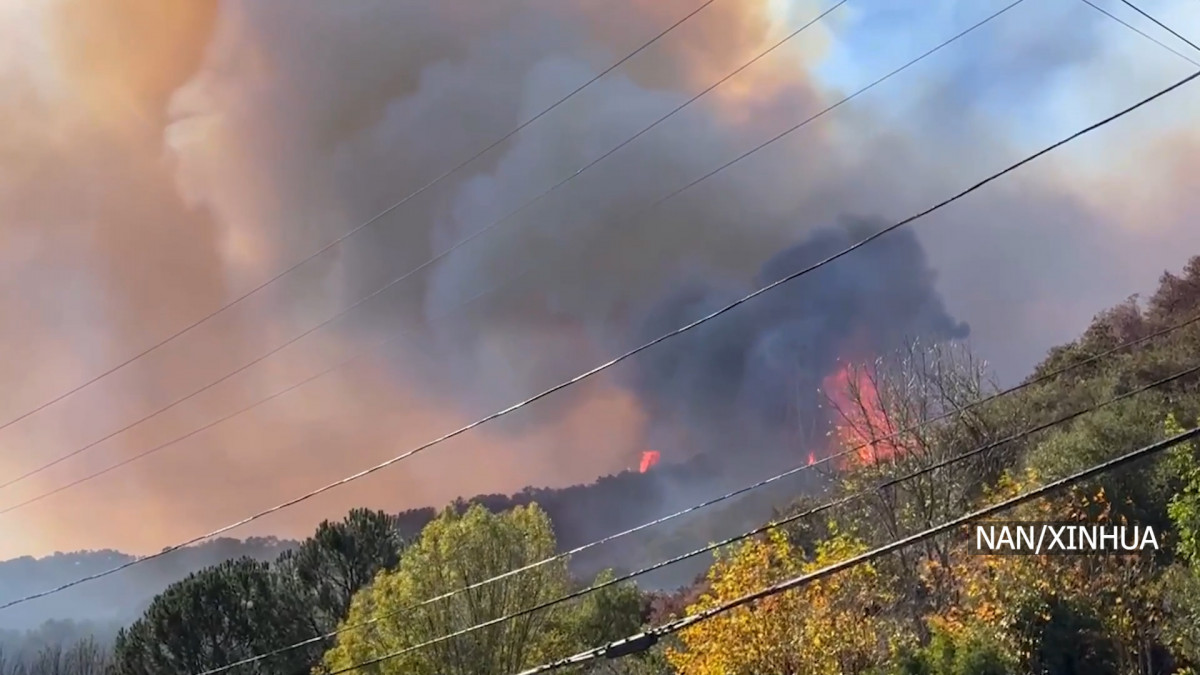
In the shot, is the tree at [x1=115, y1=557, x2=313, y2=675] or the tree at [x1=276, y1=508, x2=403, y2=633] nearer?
the tree at [x1=115, y1=557, x2=313, y2=675]

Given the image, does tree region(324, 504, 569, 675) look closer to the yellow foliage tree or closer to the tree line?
the tree line

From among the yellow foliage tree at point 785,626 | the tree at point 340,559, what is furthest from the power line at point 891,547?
the tree at point 340,559

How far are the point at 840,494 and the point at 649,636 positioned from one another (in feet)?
93.2

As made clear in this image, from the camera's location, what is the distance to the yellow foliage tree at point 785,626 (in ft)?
67.7

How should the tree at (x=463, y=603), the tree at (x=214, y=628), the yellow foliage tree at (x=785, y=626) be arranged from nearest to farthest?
1. the yellow foliage tree at (x=785, y=626)
2. the tree at (x=463, y=603)
3. the tree at (x=214, y=628)

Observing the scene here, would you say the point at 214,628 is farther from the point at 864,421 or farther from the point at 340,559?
the point at 864,421

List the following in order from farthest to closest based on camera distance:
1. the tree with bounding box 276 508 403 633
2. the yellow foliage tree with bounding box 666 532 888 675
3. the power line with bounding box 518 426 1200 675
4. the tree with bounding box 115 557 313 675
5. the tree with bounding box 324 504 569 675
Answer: the tree with bounding box 276 508 403 633 → the tree with bounding box 115 557 313 675 → the tree with bounding box 324 504 569 675 → the yellow foliage tree with bounding box 666 532 888 675 → the power line with bounding box 518 426 1200 675

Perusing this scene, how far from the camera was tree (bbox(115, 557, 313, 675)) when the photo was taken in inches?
1788

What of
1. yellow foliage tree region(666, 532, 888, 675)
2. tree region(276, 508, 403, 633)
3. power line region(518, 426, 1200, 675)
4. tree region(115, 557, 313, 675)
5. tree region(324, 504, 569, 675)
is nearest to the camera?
power line region(518, 426, 1200, 675)

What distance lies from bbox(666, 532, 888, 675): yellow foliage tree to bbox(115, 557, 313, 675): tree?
93.2 ft

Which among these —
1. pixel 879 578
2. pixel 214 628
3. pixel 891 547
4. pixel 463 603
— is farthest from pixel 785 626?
pixel 214 628

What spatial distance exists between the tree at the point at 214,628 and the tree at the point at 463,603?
16.2 m

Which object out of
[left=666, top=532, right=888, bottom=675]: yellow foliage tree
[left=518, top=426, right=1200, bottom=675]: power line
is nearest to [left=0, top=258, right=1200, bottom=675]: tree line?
[left=666, top=532, right=888, bottom=675]: yellow foliage tree

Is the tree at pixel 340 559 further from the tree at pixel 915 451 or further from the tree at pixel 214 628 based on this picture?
the tree at pixel 915 451
